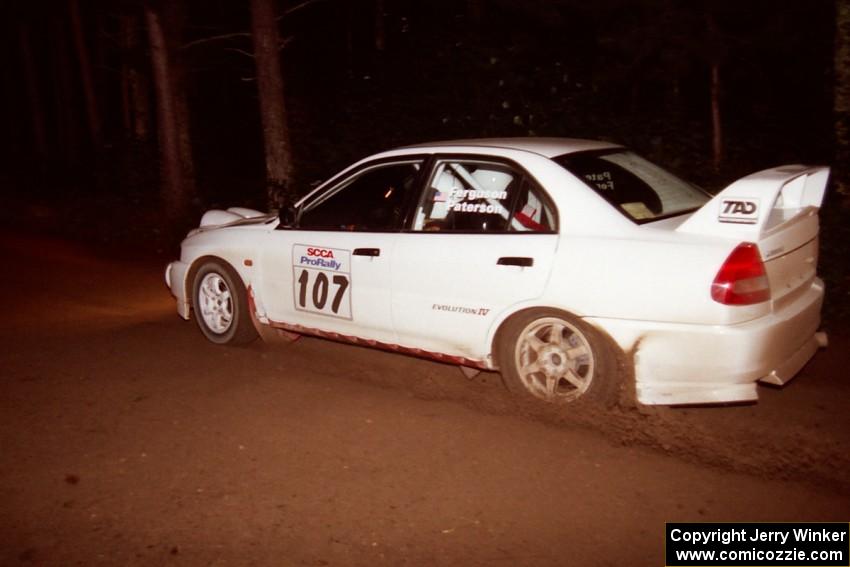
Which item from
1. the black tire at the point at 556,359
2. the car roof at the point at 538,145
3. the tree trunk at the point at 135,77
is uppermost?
the tree trunk at the point at 135,77

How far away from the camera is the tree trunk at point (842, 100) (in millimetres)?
8914

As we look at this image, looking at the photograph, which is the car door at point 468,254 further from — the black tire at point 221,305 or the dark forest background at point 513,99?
the dark forest background at point 513,99

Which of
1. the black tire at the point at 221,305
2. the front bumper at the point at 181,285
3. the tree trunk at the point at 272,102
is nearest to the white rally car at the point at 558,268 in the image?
the black tire at the point at 221,305

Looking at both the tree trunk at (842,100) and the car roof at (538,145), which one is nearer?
the car roof at (538,145)

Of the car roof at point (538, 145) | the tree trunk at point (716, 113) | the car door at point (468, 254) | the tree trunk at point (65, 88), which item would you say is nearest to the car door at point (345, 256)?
the car door at point (468, 254)

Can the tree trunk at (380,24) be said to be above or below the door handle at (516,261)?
above

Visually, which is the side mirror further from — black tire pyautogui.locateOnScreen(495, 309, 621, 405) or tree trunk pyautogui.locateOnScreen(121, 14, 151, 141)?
tree trunk pyautogui.locateOnScreen(121, 14, 151, 141)

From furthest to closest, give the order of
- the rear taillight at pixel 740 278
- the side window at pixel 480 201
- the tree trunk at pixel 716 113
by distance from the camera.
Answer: the tree trunk at pixel 716 113
the side window at pixel 480 201
the rear taillight at pixel 740 278

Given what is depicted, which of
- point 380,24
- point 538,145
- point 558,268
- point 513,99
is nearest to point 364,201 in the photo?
point 538,145

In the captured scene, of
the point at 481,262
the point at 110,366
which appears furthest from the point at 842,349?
the point at 110,366

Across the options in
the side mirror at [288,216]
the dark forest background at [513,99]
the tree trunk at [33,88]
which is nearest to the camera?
the side mirror at [288,216]

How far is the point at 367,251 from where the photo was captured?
5926mm

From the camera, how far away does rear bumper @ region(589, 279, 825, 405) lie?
15.3ft

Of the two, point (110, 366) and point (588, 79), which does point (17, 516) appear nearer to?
point (110, 366)
